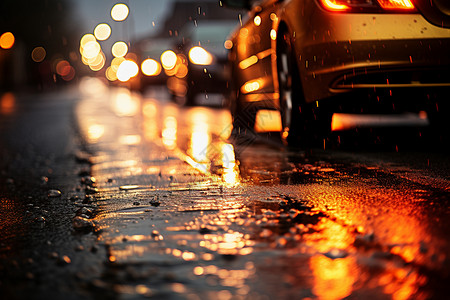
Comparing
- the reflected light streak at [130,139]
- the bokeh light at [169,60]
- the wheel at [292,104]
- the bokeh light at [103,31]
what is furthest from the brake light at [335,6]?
the bokeh light at [103,31]

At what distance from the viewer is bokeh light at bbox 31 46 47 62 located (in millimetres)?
61669

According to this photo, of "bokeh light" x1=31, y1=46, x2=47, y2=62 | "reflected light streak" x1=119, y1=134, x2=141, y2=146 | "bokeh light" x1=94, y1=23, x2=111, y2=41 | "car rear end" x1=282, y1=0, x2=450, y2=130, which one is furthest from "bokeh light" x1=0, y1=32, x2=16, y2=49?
"car rear end" x1=282, y1=0, x2=450, y2=130

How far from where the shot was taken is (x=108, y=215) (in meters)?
3.79

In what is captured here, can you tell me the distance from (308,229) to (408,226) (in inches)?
19.2

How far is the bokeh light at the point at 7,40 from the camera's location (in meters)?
52.9

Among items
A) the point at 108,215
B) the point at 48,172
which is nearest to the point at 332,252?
the point at 108,215

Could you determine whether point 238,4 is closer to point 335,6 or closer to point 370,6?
point 335,6

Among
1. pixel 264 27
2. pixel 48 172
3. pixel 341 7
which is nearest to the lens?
pixel 341 7

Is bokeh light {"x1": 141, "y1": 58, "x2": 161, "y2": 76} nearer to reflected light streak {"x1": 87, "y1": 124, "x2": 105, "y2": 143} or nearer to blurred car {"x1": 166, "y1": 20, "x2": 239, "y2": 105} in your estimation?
blurred car {"x1": 166, "y1": 20, "x2": 239, "y2": 105}

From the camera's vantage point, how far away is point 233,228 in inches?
130

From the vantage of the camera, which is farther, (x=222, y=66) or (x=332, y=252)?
(x=222, y=66)

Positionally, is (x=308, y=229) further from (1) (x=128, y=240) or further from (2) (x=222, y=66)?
(2) (x=222, y=66)

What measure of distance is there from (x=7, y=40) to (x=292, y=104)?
53723 mm

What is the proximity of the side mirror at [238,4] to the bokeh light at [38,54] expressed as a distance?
56.1 m
